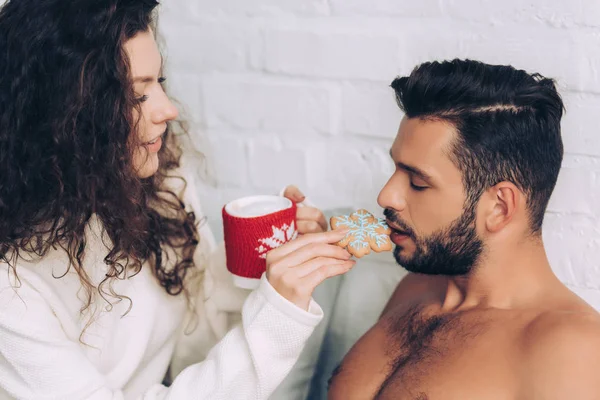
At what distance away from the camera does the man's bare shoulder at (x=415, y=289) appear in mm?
1319

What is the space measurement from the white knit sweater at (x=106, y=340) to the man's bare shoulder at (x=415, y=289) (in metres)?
0.27

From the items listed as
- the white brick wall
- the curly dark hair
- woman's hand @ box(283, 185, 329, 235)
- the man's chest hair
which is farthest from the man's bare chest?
the curly dark hair

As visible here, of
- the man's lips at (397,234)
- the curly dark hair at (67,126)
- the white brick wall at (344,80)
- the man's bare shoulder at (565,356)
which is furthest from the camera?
the white brick wall at (344,80)

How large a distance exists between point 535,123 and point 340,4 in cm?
53

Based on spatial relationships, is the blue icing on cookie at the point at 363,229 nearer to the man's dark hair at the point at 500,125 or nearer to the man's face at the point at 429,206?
the man's face at the point at 429,206

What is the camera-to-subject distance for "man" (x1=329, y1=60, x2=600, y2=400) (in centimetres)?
105

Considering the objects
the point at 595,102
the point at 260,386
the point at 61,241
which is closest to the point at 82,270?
the point at 61,241

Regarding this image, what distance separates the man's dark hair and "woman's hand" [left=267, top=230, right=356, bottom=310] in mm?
226

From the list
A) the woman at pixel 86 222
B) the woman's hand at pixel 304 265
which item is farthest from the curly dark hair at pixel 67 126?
the woman's hand at pixel 304 265

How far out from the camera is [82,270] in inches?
47.4

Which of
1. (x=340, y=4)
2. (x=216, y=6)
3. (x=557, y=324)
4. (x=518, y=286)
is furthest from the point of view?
(x=216, y=6)

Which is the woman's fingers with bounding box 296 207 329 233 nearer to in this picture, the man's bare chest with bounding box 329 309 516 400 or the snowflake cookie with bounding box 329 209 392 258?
the snowflake cookie with bounding box 329 209 392 258

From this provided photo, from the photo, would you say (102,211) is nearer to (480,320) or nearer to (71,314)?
(71,314)

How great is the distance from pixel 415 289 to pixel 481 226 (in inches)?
10.9
